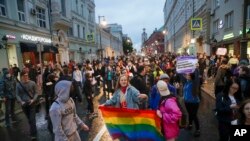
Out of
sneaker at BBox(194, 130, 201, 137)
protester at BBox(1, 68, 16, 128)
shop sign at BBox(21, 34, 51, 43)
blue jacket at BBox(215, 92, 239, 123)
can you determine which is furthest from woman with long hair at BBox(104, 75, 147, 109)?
shop sign at BBox(21, 34, 51, 43)

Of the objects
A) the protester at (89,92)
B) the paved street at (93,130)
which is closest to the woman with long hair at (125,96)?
the paved street at (93,130)

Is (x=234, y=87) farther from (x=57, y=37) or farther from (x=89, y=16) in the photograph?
(x=89, y=16)

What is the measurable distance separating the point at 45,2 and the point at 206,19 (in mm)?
18727

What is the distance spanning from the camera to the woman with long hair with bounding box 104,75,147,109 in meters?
4.87

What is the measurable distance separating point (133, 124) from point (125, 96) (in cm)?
54

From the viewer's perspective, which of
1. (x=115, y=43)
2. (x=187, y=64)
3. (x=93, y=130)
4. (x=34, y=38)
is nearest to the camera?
(x=93, y=130)

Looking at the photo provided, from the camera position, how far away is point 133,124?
476cm

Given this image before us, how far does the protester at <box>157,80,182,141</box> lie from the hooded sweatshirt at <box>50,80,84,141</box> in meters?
1.47

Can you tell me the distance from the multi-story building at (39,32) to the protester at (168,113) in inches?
497

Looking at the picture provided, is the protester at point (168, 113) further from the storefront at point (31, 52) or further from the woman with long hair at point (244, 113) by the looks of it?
the storefront at point (31, 52)

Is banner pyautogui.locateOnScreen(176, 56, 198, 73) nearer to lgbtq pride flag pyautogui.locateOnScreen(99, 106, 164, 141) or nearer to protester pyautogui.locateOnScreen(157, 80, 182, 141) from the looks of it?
lgbtq pride flag pyautogui.locateOnScreen(99, 106, 164, 141)

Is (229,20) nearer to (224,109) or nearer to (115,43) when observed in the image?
(224,109)

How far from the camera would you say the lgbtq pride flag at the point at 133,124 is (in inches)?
181

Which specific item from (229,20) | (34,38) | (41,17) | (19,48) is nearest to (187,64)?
(19,48)
